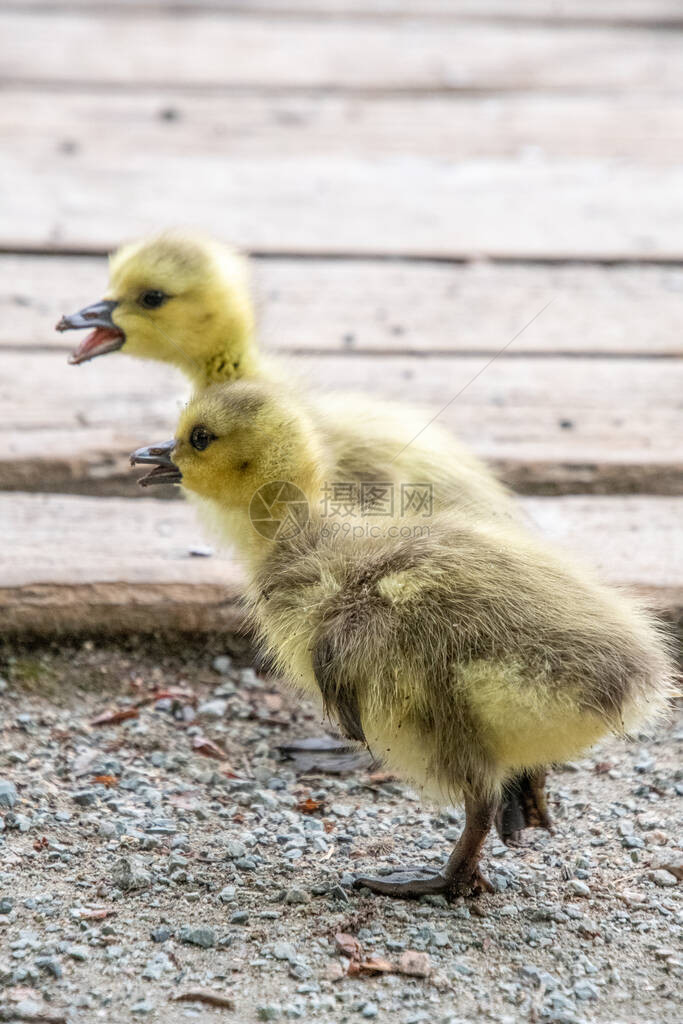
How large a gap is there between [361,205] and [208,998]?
2.95m

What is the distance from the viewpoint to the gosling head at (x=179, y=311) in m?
2.79

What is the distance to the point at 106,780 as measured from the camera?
2219 millimetres

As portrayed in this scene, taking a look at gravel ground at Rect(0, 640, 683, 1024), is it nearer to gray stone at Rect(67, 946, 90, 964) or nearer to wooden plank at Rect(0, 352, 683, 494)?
gray stone at Rect(67, 946, 90, 964)

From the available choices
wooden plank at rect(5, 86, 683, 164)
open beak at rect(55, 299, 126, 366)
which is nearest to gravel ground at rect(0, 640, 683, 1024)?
open beak at rect(55, 299, 126, 366)

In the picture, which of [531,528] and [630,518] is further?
[630,518]

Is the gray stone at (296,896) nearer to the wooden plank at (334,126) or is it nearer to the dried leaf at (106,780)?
the dried leaf at (106,780)

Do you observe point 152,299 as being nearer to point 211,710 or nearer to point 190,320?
Result: point 190,320

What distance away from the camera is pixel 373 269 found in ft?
12.5

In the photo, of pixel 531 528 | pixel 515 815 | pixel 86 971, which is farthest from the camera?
pixel 531 528

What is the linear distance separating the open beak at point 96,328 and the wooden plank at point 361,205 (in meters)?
0.99

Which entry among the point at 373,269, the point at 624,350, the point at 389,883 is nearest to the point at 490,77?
the point at 373,269

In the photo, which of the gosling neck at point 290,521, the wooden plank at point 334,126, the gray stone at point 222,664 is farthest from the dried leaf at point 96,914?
the wooden plank at point 334,126

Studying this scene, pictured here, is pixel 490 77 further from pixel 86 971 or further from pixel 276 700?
pixel 86 971

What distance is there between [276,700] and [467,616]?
872mm
